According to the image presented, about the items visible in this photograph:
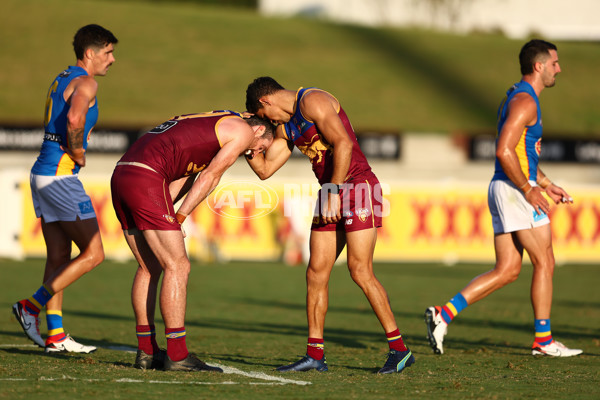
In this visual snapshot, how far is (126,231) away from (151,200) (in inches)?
16.4

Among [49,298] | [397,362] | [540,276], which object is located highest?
[540,276]

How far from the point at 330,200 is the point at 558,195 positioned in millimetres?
2106

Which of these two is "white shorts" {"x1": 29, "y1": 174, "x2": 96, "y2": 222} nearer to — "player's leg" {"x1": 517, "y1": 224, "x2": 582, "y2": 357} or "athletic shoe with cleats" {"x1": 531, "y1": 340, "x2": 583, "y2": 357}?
"player's leg" {"x1": 517, "y1": 224, "x2": 582, "y2": 357}

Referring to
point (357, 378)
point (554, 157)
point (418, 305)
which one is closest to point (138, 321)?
point (357, 378)

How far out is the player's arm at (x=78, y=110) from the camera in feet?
21.2

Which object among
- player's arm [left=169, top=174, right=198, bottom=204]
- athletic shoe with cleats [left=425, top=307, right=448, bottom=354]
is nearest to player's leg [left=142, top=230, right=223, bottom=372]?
player's arm [left=169, top=174, right=198, bottom=204]

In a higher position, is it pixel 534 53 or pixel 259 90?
pixel 534 53

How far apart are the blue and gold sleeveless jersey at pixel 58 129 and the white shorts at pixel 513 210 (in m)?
3.33

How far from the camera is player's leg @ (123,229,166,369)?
6.12 meters

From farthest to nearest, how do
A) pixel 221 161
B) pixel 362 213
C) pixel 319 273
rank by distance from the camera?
pixel 319 273 → pixel 362 213 → pixel 221 161

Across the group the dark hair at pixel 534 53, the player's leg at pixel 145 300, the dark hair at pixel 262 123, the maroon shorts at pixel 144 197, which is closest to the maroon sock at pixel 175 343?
the player's leg at pixel 145 300

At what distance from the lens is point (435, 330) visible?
7.06 metres

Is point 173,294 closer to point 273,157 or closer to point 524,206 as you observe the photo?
point 273,157

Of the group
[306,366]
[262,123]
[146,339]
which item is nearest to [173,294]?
[146,339]
